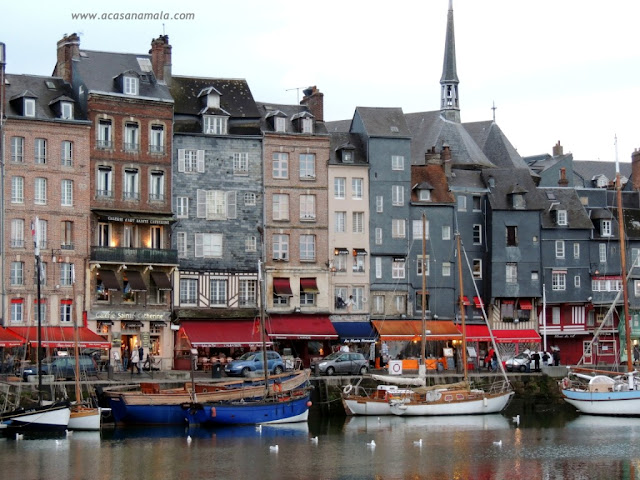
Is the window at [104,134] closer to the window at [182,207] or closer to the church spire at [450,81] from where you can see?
the window at [182,207]

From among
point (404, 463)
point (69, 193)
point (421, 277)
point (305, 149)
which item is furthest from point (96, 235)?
point (404, 463)

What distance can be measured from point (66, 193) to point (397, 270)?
67.9 ft

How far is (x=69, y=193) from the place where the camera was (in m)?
75.3

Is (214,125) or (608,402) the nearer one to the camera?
(608,402)

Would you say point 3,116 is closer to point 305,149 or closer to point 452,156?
point 305,149

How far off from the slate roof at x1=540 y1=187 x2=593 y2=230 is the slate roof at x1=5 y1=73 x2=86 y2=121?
31.0 metres

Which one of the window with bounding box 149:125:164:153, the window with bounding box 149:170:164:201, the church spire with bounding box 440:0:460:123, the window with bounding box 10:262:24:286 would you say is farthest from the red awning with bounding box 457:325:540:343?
the window with bounding box 10:262:24:286

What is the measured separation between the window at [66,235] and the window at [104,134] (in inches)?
183

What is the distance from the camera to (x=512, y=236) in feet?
287

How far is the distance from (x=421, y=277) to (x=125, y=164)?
19.7 meters

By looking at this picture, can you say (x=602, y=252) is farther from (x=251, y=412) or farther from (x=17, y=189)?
(x=17, y=189)

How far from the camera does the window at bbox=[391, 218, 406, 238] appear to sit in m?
83.9

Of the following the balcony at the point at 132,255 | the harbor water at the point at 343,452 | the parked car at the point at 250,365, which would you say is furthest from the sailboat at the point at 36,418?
the balcony at the point at 132,255

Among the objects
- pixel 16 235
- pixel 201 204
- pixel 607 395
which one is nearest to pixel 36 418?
pixel 16 235
